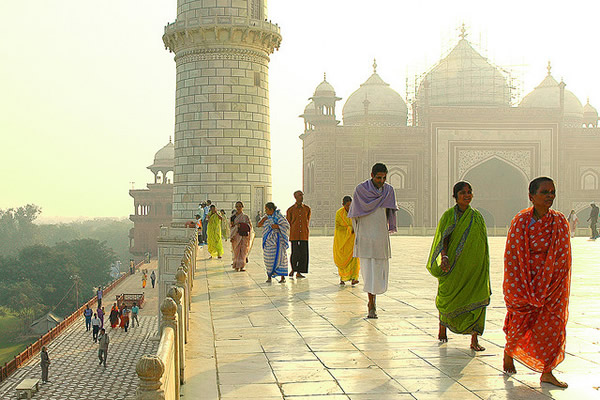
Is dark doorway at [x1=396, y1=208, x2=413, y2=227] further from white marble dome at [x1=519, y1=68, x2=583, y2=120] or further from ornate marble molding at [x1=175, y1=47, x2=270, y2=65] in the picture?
ornate marble molding at [x1=175, y1=47, x2=270, y2=65]

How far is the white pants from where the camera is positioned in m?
6.11

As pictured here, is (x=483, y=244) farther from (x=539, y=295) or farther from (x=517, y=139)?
(x=517, y=139)

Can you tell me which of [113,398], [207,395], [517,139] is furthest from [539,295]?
[517,139]

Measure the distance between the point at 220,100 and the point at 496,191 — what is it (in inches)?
835

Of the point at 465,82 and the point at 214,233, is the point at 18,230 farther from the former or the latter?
the point at 214,233

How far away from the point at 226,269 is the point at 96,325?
11.3m

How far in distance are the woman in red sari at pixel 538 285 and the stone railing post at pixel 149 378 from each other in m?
2.46

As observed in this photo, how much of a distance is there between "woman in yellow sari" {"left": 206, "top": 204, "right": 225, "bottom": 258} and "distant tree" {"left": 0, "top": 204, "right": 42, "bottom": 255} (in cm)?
5141

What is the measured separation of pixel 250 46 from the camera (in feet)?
60.1

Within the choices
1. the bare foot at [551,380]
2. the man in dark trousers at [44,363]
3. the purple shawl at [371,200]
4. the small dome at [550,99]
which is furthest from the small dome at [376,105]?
the bare foot at [551,380]

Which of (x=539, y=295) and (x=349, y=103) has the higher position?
(x=349, y=103)

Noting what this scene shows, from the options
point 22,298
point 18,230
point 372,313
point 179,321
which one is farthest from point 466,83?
point 18,230

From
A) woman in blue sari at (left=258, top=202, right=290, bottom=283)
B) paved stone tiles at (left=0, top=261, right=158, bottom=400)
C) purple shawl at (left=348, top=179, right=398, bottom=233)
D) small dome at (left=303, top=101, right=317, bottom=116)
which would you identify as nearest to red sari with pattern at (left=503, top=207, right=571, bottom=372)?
purple shawl at (left=348, top=179, right=398, bottom=233)

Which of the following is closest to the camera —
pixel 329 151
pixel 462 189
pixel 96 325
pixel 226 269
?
pixel 462 189
